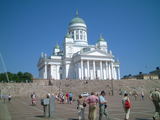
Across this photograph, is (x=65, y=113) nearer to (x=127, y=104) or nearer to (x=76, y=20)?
(x=127, y=104)

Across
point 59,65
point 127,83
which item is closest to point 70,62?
point 59,65

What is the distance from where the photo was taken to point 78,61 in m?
75.3

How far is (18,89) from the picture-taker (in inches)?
1727

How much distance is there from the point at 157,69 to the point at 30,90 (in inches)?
3416

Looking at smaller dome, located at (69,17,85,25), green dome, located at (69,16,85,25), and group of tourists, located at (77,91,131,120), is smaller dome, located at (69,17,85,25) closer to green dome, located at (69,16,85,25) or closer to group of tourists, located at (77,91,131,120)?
green dome, located at (69,16,85,25)

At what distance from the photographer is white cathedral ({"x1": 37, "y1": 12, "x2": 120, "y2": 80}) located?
2943 inches

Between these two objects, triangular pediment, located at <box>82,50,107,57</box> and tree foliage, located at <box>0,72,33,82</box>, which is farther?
triangular pediment, located at <box>82,50,107,57</box>

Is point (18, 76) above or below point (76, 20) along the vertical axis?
below

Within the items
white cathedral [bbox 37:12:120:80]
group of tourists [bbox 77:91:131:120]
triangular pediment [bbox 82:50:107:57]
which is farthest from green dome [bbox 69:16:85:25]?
group of tourists [bbox 77:91:131:120]

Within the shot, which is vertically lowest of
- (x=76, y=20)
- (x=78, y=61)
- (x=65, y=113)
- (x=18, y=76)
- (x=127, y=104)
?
(x=65, y=113)

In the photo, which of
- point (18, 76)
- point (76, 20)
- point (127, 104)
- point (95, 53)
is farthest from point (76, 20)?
point (127, 104)

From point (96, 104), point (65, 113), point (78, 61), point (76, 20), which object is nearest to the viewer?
point (96, 104)

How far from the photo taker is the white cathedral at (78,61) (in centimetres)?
7475

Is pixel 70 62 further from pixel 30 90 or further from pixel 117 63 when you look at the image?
pixel 30 90
